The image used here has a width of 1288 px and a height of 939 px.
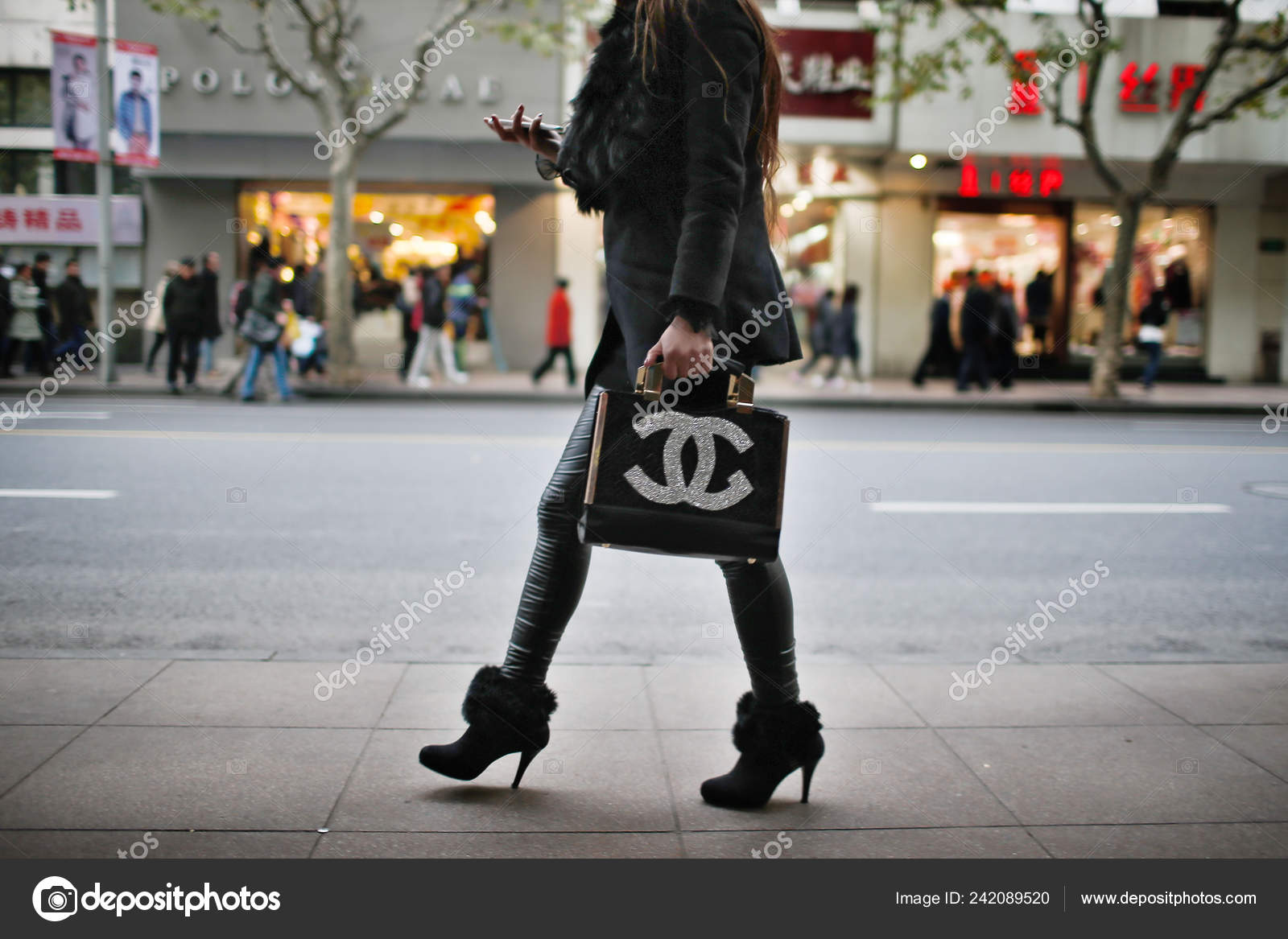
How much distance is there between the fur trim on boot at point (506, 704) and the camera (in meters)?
2.74

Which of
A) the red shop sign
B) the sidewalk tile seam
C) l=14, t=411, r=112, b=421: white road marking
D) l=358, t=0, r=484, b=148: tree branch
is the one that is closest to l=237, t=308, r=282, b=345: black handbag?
l=14, t=411, r=112, b=421: white road marking

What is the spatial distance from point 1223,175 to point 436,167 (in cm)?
1547

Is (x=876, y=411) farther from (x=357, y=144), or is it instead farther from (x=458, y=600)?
(x=458, y=600)

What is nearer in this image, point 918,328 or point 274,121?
point 274,121

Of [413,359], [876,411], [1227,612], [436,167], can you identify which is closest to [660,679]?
[1227,612]

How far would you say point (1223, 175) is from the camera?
72.2ft

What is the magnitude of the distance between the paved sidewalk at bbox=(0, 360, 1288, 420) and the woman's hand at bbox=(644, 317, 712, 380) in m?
14.1

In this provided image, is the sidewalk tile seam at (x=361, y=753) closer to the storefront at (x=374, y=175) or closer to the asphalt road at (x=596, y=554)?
the asphalt road at (x=596, y=554)

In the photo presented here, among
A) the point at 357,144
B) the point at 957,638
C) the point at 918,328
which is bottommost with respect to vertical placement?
the point at 957,638

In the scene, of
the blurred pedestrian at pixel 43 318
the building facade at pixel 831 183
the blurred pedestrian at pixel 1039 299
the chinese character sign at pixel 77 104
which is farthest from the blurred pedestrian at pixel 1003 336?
the blurred pedestrian at pixel 43 318

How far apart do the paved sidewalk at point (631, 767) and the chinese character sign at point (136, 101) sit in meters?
14.2

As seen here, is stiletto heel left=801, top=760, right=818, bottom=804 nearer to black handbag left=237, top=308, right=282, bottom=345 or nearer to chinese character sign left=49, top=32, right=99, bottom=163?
black handbag left=237, top=308, right=282, bottom=345

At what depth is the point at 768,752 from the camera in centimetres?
276
